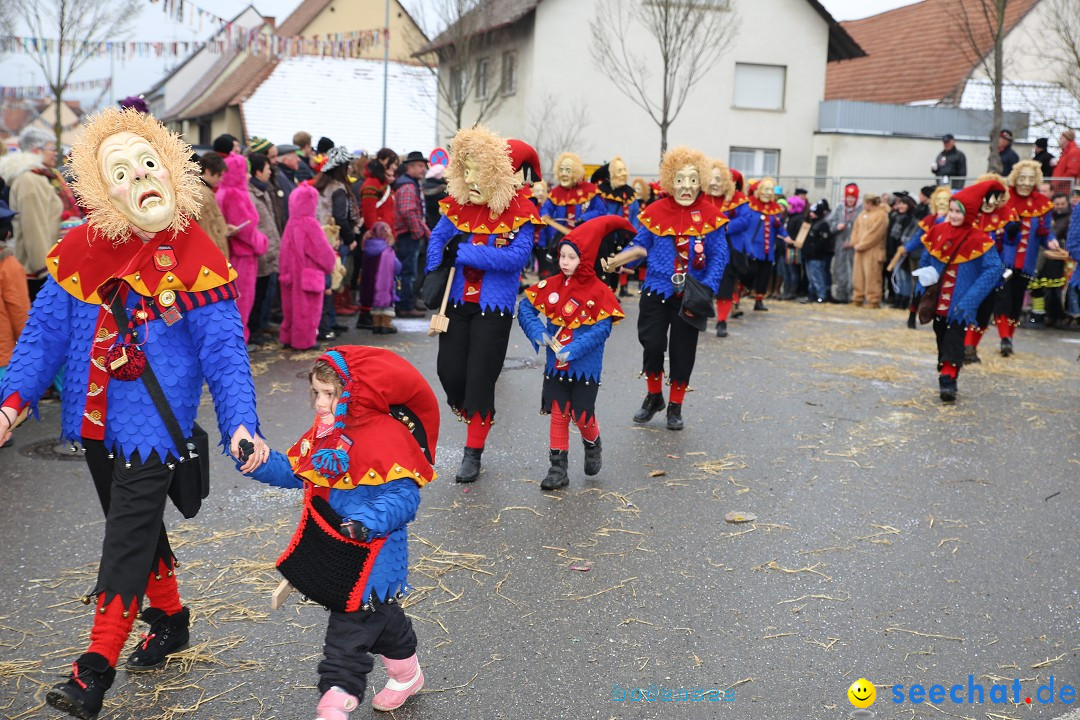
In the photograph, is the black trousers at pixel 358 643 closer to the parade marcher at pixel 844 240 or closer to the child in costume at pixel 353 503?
the child in costume at pixel 353 503

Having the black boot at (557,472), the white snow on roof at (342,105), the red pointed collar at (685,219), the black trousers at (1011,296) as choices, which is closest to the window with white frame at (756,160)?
the white snow on roof at (342,105)

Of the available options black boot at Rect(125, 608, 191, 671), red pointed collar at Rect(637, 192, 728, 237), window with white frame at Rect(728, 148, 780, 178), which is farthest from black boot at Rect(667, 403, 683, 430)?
window with white frame at Rect(728, 148, 780, 178)

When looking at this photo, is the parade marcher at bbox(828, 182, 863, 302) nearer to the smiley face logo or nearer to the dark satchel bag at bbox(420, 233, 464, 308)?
the dark satchel bag at bbox(420, 233, 464, 308)

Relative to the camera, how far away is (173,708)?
359 cm

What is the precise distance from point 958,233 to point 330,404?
7.39 metres

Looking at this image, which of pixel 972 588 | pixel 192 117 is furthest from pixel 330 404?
pixel 192 117

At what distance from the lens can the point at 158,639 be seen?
394cm

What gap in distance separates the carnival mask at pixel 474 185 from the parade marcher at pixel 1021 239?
21.8 feet

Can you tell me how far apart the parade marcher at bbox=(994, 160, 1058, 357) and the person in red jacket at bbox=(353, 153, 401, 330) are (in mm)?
7213

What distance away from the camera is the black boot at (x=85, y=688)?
3326mm

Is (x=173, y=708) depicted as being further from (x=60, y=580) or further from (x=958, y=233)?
(x=958, y=233)

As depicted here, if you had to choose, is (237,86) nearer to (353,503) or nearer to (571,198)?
(571,198)

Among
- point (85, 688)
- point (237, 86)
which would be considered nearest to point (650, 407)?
point (85, 688)

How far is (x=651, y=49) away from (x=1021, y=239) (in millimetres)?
17302
